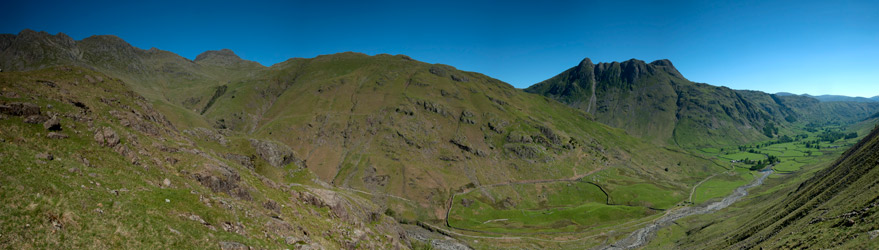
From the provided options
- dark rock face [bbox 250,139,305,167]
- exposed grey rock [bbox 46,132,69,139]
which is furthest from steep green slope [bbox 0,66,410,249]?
dark rock face [bbox 250,139,305,167]

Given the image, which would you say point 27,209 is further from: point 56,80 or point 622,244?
point 622,244

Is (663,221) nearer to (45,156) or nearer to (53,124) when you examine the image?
(45,156)

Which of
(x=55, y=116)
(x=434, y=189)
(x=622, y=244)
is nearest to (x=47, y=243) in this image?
(x=55, y=116)

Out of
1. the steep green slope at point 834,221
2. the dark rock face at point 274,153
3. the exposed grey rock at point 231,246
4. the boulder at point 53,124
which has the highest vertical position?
the boulder at point 53,124

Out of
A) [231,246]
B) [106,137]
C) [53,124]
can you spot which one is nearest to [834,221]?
[231,246]

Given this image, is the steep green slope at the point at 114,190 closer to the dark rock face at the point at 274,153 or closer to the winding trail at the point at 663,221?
the dark rock face at the point at 274,153

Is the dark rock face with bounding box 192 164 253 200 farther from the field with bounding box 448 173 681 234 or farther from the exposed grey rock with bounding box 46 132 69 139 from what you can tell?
the field with bounding box 448 173 681 234

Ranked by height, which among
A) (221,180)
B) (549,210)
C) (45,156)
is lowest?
(549,210)

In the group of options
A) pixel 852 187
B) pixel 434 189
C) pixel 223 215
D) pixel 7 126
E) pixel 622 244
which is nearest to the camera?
pixel 7 126

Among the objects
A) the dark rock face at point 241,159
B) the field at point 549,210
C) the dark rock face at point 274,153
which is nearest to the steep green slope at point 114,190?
the dark rock face at point 241,159

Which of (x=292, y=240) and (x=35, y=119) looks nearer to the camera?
(x=35, y=119)

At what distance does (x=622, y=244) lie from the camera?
12650cm

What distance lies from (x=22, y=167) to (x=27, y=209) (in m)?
8.28

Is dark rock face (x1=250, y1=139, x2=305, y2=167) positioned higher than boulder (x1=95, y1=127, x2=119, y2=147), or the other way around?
boulder (x1=95, y1=127, x2=119, y2=147)
